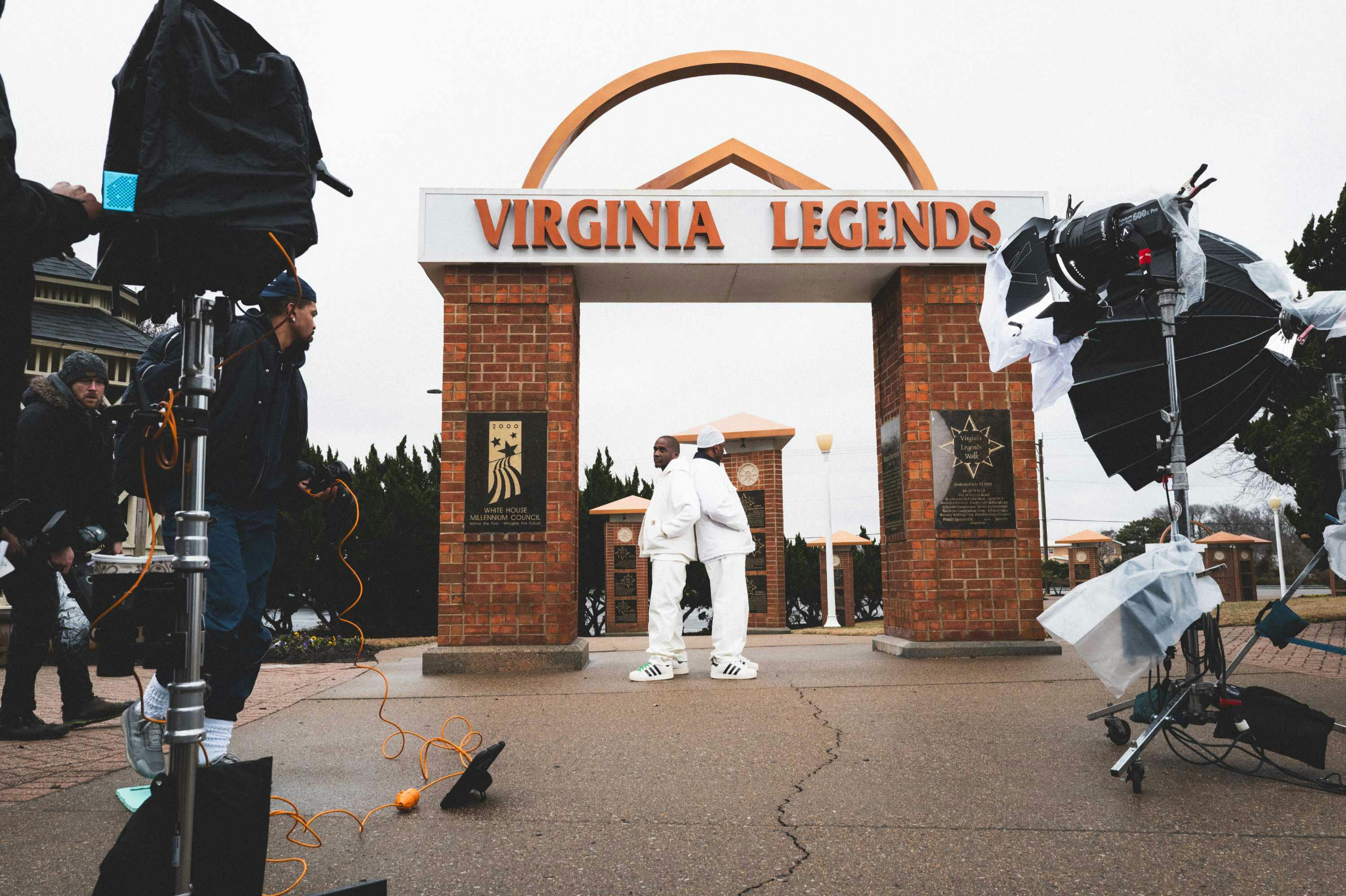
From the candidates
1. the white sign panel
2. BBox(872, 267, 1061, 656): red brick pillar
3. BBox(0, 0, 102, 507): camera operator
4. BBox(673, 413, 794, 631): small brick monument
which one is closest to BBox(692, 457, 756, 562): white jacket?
BBox(872, 267, 1061, 656): red brick pillar

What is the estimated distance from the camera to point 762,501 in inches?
635

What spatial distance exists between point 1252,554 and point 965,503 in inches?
774

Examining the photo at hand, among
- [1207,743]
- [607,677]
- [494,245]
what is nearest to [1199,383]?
[1207,743]

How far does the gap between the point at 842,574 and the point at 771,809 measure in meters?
16.2

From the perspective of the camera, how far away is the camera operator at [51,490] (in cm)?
471

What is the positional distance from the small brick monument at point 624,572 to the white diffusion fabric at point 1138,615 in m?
12.9

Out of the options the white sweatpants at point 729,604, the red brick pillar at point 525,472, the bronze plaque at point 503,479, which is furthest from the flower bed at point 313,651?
the white sweatpants at point 729,604

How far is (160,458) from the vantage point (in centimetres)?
232

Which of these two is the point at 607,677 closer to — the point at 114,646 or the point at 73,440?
the point at 73,440

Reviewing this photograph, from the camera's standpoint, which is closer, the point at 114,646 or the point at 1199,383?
the point at 114,646

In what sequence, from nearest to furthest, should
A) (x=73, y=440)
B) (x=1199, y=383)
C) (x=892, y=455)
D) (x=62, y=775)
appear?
1. (x=62, y=775)
2. (x=1199, y=383)
3. (x=73, y=440)
4. (x=892, y=455)

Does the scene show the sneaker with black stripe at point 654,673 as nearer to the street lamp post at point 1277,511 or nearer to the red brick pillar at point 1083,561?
the street lamp post at point 1277,511

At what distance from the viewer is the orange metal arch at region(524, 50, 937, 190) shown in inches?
347

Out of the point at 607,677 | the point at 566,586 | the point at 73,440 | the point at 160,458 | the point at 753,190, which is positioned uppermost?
the point at 753,190
